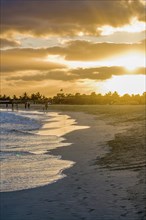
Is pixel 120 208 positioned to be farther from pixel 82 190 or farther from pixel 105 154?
pixel 105 154

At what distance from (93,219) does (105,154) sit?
12.9m

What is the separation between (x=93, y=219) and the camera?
11.1 meters

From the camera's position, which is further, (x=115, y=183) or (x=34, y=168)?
(x=34, y=168)

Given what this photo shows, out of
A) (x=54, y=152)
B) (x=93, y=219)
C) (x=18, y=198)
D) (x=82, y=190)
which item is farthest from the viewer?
(x=54, y=152)

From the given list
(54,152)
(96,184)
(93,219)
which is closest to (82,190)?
(96,184)

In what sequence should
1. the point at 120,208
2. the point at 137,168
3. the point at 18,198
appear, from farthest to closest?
the point at 137,168 → the point at 18,198 → the point at 120,208

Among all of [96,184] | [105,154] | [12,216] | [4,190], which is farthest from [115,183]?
[105,154]

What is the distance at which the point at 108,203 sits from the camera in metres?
12.6

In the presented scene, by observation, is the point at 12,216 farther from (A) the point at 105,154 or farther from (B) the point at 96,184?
(A) the point at 105,154

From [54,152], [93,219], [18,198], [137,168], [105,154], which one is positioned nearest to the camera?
[93,219]

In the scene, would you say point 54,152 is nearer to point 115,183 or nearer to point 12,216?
point 115,183

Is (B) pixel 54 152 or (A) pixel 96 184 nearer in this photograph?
(A) pixel 96 184

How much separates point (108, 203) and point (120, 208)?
64 cm

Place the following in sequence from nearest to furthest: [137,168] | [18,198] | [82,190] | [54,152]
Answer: [18,198], [82,190], [137,168], [54,152]
